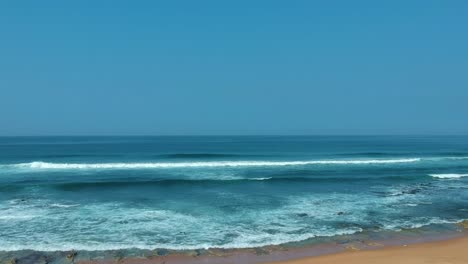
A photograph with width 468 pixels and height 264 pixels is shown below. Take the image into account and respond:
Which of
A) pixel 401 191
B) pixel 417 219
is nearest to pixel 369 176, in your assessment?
pixel 401 191

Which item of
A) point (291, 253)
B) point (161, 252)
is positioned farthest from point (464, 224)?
point (161, 252)

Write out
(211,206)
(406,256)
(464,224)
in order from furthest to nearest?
(211,206) → (464,224) → (406,256)

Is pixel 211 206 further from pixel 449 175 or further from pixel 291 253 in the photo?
pixel 449 175

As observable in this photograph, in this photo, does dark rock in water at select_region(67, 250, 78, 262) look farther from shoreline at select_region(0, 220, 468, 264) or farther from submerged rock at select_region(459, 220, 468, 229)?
submerged rock at select_region(459, 220, 468, 229)

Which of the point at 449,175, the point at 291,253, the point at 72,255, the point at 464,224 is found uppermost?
the point at 449,175

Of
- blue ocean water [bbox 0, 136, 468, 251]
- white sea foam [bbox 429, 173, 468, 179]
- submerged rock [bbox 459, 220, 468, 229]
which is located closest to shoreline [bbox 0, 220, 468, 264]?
blue ocean water [bbox 0, 136, 468, 251]

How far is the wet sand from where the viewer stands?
8.66m

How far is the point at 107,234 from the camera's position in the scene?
11422mm

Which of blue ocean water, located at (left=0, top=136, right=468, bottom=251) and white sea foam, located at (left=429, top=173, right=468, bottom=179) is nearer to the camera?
blue ocean water, located at (left=0, top=136, right=468, bottom=251)

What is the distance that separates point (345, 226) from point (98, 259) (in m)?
7.59

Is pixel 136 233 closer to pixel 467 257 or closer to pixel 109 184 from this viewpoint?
pixel 467 257

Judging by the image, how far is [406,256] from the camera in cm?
902

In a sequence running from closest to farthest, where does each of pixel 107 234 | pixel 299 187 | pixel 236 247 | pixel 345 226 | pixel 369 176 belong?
pixel 236 247 → pixel 107 234 → pixel 345 226 → pixel 299 187 → pixel 369 176

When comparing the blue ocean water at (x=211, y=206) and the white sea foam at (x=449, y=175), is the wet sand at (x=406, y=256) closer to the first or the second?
the blue ocean water at (x=211, y=206)
